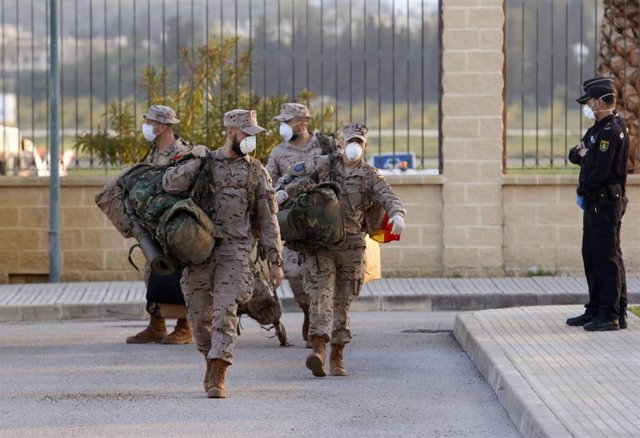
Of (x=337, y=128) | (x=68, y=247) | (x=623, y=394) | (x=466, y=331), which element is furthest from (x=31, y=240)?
(x=623, y=394)

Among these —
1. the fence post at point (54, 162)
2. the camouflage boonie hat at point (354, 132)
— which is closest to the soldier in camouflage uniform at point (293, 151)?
the camouflage boonie hat at point (354, 132)

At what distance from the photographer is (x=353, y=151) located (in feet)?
35.8

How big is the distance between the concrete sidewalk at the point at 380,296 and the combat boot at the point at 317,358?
4648mm

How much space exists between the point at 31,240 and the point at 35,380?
6702 mm

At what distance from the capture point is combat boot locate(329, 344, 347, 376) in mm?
10906

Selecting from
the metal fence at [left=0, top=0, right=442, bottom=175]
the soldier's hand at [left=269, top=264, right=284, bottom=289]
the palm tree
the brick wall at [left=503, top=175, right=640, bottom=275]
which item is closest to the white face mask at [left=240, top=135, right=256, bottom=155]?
the soldier's hand at [left=269, top=264, right=284, bottom=289]

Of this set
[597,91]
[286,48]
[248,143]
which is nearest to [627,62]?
[286,48]

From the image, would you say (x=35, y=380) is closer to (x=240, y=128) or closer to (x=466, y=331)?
(x=240, y=128)

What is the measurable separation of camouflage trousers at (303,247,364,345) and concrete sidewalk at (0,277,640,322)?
4344mm

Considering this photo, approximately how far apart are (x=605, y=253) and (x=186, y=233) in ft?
12.3

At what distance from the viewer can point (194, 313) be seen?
10078mm

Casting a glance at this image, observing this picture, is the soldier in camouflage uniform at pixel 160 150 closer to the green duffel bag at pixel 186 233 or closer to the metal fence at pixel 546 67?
the green duffel bag at pixel 186 233

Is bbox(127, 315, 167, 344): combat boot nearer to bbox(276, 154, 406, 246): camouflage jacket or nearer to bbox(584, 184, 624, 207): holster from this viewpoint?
bbox(276, 154, 406, 246): camouflage jacket

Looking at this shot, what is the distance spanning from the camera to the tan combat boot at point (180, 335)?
508 inches
